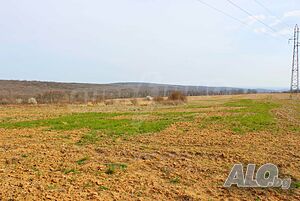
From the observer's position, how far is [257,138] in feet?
43.8

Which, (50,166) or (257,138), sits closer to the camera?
(50,166)

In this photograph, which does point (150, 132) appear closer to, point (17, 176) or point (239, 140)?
point (239, 140)

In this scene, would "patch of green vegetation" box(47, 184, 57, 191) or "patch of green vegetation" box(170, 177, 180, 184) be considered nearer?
"patch of green vegetation" box(47, 184, 57, 191)

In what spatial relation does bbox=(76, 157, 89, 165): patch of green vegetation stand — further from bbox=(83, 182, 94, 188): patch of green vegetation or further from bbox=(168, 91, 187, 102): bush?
bbox=(168, 91, 187, 102): bush

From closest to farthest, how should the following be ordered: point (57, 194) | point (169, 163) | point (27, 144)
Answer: point (57, 194) → point (169, 163) → point (27, 144)

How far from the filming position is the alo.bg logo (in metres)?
7.33

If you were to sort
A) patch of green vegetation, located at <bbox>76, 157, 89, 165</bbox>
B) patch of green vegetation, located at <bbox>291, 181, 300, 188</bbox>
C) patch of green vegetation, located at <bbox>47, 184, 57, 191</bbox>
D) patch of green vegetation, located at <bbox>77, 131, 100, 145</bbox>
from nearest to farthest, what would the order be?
1. patch of green vegetation, located at <bbox>47, 184, 57, 191</bbox>
2. patch of green vegetation, located at <bbox>291, 181, 300, 188</bbox>
3. patch of green vegetation, located at <bbox>76, 157, 89, 165</bbox>
4. patch of green vegetation, located at <bbox>77, 131, 100, 145</bbox>

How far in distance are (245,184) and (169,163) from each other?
2345mm

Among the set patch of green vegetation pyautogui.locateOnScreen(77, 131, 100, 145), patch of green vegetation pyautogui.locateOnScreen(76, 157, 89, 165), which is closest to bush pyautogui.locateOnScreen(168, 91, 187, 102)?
patch of green vegetation pyautogui.locateOnScreen(77, 131, 100, 145)

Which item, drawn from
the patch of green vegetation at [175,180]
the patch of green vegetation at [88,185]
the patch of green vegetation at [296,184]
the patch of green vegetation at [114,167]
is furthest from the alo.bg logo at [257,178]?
the patch of green vegetation at [88,185]

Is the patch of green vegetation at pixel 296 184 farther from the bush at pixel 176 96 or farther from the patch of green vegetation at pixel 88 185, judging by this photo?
the bush at pixel 176 96

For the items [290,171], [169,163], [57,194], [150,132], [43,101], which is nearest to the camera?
[57,194]

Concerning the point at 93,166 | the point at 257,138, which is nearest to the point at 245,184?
the point at 93,166

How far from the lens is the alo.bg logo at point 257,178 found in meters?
7.33
